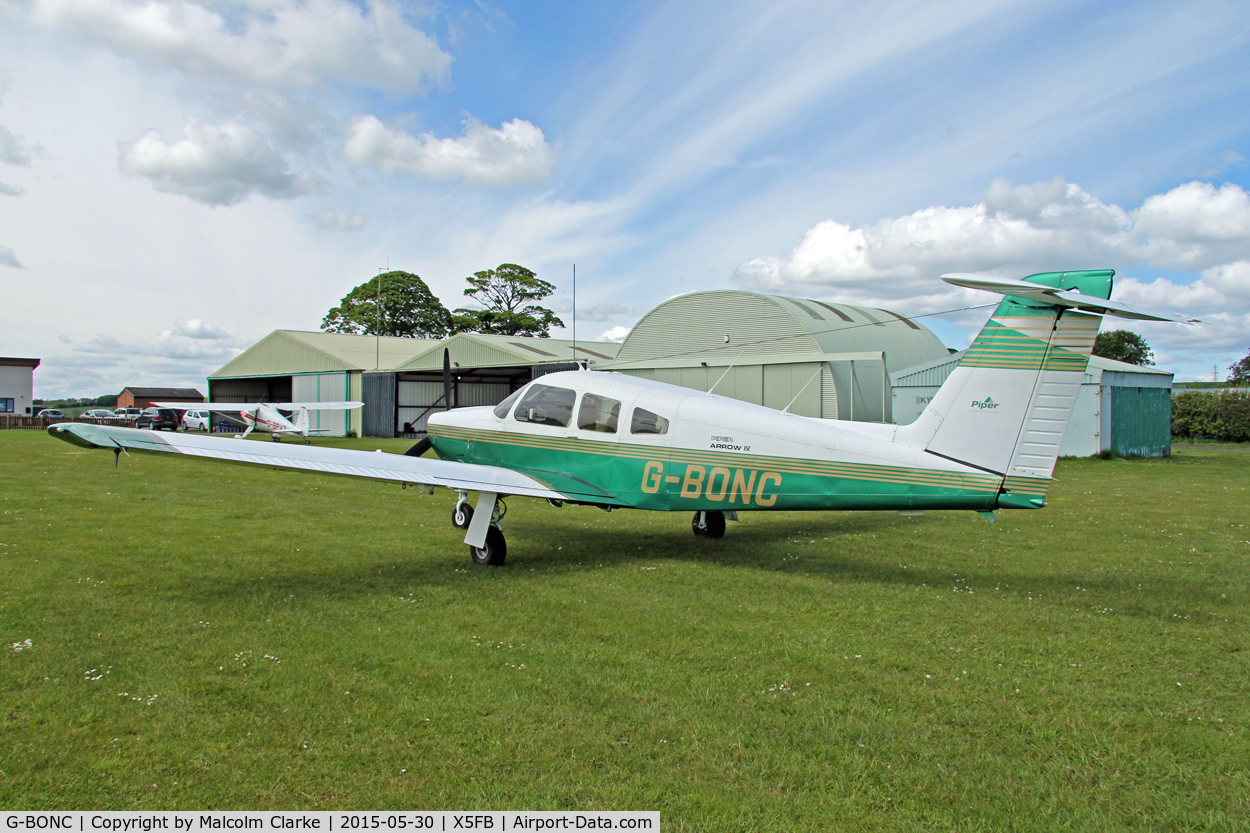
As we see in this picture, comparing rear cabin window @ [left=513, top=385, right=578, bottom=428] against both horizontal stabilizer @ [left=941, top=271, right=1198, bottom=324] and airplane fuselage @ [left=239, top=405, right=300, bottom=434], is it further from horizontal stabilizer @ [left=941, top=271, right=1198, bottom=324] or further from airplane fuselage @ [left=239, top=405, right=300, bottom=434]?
airplane fuselage @ [left=239, top=405, right=300, bottom=434]

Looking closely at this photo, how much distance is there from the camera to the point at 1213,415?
39.8 meters

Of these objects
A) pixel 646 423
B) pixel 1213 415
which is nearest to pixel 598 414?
pixel 646 423

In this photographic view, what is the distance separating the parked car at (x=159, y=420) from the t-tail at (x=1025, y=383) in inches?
1761

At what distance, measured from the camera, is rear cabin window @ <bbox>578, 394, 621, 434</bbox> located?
8234mm

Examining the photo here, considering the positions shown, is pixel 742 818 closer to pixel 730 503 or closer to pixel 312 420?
pixel 730 503

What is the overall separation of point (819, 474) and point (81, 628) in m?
6.24

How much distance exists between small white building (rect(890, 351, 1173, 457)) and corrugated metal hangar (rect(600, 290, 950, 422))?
0.83m

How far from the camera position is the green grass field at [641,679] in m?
3.30

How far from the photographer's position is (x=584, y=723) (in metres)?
3.96

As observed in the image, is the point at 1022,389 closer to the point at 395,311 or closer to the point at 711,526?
the point at 711,526

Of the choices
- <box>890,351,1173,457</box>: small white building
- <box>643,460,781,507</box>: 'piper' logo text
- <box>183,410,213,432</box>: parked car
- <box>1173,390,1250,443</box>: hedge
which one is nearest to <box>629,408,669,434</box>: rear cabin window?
<box>643,460,781,507</box>: 'piper' logo text

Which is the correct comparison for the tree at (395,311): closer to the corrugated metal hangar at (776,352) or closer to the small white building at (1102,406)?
the corrugated metal hangar at (776,352)

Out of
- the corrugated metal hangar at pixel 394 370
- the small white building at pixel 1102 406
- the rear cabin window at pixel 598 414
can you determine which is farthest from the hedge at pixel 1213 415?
the rear cabin window at pixel 598 414

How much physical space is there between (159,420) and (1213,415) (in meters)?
60.9
